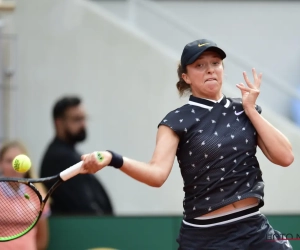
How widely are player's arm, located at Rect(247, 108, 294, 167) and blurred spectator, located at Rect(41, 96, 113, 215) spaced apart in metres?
2.51

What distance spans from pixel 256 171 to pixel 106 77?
12.3ft

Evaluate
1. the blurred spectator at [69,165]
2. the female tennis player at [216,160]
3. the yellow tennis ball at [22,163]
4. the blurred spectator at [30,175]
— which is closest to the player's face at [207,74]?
the female tennis player at [216,160]

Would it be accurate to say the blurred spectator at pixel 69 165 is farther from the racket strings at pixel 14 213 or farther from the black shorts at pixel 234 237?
the black shorts at pixel 234 237

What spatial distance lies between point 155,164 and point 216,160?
27 cm

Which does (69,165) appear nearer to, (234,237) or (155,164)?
(155,164)

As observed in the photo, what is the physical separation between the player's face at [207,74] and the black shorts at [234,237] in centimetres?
61

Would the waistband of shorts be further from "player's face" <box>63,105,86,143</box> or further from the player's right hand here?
"player's face" <box>63,105,86,143</box>

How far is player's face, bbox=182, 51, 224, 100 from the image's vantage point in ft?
12.5

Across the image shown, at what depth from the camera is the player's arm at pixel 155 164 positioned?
11.5 feet

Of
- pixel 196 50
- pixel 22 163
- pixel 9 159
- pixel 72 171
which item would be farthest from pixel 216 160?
pixel 9 159

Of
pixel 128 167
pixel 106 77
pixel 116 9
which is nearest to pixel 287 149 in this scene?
pixel 128 167

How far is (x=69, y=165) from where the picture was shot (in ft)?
19.8

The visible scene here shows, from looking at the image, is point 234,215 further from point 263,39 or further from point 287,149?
point 263,39

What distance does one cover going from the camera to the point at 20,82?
7.41m
